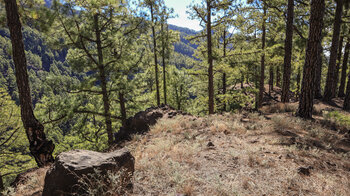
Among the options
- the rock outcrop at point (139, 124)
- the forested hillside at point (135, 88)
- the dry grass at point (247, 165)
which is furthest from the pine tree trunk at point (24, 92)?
the rock outcrop at point (139, 124)

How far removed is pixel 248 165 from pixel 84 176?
3324mm

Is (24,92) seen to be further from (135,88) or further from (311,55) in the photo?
(311,55)

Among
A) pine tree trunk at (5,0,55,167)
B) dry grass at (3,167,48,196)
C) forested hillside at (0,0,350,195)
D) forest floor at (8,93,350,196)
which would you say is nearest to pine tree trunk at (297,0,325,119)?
forested hillside at (0,0,350,195)

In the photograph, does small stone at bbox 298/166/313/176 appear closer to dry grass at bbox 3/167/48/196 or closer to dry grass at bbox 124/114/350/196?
dry grass at bbox 124/114/350/196

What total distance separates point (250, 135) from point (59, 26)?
30.3 feet

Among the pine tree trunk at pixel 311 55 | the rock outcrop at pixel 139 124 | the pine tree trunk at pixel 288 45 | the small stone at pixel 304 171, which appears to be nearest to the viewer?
the small stone at pixel 304 171

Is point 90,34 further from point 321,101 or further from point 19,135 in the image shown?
point 321,101

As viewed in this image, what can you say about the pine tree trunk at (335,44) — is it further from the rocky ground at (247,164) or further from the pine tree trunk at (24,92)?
the pine tree trunk at (24,92)

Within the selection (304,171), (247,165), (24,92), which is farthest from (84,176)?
(24,92)

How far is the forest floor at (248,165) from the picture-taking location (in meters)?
3.18

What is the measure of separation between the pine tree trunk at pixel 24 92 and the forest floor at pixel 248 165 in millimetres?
1896

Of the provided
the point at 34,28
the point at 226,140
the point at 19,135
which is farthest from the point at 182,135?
the point at 19,135

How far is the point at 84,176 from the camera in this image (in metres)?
3.00

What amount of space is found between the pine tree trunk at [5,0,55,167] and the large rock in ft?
12.7
